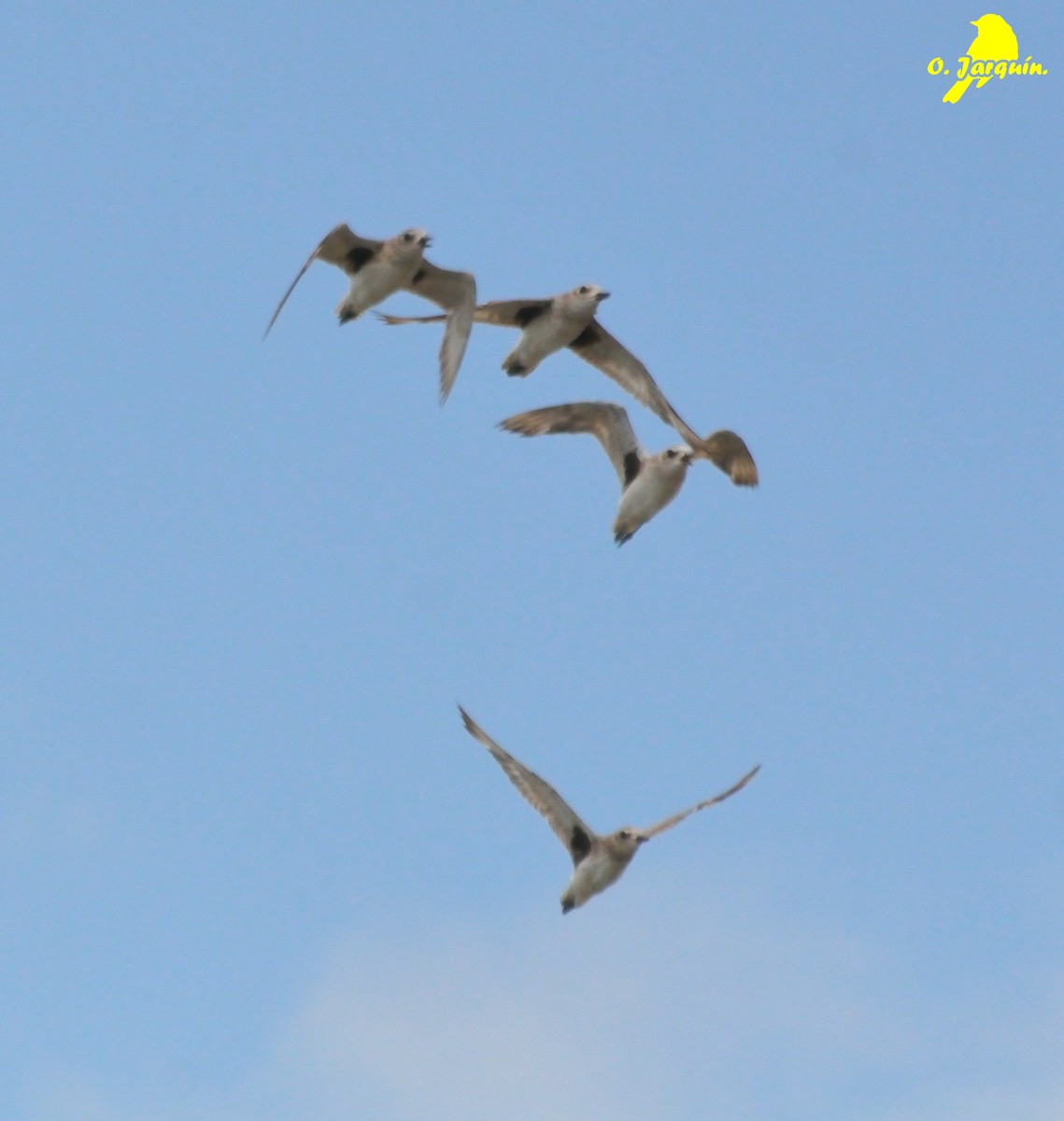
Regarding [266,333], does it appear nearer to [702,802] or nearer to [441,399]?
[441,399]

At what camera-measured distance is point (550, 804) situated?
29.1 meters

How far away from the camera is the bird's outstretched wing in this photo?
31.3 meters

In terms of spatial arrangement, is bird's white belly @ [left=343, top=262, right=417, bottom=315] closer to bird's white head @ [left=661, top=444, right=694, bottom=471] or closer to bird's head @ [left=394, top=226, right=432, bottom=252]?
bird's head @ [left=394, top=226, right=432, bottom=252]

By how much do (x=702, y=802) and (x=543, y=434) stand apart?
709 centimetres

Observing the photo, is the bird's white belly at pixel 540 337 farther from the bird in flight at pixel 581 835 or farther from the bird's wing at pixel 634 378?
the bird in flight at pixel 581 835

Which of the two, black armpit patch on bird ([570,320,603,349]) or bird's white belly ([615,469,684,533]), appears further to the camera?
black armpit patch on bird ([570,320,603,349])

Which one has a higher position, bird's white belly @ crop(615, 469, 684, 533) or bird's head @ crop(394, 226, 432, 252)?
bird's head @ crop(394, 226, 432, 252)

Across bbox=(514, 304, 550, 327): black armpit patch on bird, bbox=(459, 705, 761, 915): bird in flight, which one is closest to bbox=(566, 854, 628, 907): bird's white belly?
bbox=(459, 705, 761, 915): bird in flight

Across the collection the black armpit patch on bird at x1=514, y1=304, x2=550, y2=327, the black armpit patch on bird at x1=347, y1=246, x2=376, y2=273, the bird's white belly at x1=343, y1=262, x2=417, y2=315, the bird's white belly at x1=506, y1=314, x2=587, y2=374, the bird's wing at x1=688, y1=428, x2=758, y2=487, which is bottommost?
the bird's wing at x1=688, y1=428, x2=758, y2=487

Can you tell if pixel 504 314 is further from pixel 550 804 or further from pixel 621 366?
pixel 550 804

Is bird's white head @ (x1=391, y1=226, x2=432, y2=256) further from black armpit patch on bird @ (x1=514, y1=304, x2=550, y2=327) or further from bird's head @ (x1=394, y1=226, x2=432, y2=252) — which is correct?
black armpit patch on bird @ (x1=514, y1=304, x2=550, y2=327)

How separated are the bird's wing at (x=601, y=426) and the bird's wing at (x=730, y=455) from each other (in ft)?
3.29

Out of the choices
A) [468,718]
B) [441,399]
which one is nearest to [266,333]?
[441,399]

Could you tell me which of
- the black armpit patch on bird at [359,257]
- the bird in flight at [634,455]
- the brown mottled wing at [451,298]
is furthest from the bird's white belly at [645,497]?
the black armpit patch on bird at [359,257]
